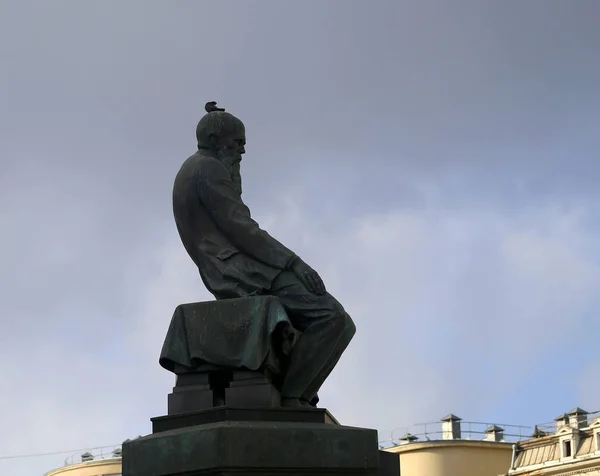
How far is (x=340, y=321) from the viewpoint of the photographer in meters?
14.5

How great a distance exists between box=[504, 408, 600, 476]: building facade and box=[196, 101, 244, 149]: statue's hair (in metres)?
48.9

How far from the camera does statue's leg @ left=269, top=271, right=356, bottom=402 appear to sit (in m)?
14.4

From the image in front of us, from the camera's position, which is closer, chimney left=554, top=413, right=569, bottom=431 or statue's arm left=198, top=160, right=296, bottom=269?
statue's arm left=198, top=160, right=296, bottom=269

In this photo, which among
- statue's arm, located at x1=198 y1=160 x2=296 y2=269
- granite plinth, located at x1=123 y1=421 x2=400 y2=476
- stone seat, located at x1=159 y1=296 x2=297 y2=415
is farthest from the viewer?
statue's arm, located at x1=198 y1=160 x2=296 y2=269

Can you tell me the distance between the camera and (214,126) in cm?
1530

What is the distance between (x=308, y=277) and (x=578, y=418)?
5218 centimetres

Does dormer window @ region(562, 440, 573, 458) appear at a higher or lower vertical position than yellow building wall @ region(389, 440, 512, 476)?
lower

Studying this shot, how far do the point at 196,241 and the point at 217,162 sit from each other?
84 cm

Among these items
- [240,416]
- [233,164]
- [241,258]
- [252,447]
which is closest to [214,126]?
[233,164]

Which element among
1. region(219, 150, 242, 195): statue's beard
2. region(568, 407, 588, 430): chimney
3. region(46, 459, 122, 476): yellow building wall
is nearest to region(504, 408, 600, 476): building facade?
region(568, 407, 588, 430): chimney

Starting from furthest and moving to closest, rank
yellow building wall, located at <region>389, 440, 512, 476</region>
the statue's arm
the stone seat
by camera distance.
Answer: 1. yellow building wall, located at <region>389, 440, 512, 476</region>
2. the statue's arm
3. the stone seat

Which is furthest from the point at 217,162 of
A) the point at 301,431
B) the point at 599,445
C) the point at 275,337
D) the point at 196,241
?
the point at 599,445

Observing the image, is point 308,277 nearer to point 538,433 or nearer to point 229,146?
point 229,146

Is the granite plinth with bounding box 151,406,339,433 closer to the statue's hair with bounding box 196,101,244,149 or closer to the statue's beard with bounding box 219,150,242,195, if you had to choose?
the statue's beard with bounding box 219,150,242,195
